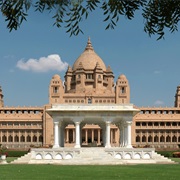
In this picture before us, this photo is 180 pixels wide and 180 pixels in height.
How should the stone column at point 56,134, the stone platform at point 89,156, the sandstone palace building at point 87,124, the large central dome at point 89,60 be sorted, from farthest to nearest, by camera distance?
the large central dome at point 89,60 → the sandstone palace building at point 87,124 → the stone column at point 56,134 → the stone platform at point 89,156

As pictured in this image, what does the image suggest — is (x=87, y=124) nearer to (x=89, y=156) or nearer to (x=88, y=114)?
(x=88, y=114)

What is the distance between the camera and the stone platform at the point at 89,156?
3644 centimetres

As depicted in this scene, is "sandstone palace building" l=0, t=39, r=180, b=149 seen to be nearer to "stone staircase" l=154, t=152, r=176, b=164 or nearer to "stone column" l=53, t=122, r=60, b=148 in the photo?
"stone column" l=53, t=122, r=60, b=148

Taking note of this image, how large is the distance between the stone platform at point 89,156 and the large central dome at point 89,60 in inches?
2215

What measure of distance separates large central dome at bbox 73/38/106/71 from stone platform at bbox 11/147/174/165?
56.3 metres

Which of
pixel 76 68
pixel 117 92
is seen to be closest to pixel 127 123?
pixel 117 92

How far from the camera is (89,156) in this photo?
1505 inches

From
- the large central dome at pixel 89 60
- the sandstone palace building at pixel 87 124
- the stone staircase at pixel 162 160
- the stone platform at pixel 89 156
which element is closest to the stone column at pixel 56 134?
the stone platform at pixel 89 156

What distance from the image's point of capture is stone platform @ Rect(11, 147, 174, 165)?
3644cm

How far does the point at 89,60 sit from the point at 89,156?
59541mm
